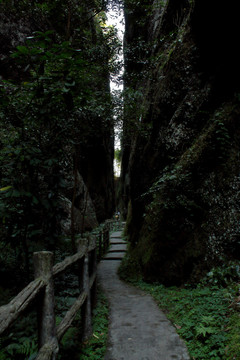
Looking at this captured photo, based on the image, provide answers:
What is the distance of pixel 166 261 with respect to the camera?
19.0 feet

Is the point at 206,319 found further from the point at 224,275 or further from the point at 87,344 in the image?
the point at 87,344

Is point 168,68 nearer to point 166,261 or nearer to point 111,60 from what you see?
point 111,60

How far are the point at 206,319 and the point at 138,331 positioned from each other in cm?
105

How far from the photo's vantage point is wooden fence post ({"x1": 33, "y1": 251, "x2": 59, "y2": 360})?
82.8 inches

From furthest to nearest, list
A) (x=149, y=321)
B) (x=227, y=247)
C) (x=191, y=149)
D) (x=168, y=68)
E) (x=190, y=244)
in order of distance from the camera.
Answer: (x=168, y=68)
(x=191, y=149)
(x=190, y=244)
(x=227, y=247)
(x=149, y=321)

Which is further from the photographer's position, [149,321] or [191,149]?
[191,149]

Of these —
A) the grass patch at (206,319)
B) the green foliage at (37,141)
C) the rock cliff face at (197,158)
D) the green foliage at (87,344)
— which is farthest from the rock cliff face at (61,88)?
the grass patch at (206,319)

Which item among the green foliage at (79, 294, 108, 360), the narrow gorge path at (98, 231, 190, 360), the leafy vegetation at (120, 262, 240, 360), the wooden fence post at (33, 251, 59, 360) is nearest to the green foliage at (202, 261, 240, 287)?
the leafy vegetation at (120, 262, 240, 360)

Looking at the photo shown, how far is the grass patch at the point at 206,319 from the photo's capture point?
9.23 feet

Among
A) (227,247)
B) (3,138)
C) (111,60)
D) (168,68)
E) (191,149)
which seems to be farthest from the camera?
(168,68)

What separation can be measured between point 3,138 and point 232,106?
5957mm

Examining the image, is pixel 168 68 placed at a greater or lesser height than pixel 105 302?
greater

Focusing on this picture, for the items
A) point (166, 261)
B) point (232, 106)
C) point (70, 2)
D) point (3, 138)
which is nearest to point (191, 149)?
point (232, 106)

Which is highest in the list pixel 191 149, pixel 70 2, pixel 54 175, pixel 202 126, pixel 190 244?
pixel 70 2
